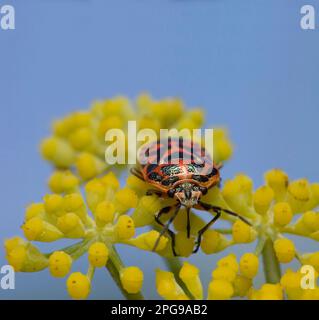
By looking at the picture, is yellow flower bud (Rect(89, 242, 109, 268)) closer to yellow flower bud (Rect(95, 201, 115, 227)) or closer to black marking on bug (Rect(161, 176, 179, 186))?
yellow flower bud (Rect(95, 201, 115, 227))

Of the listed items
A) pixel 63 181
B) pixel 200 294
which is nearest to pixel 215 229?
pixel 200 294

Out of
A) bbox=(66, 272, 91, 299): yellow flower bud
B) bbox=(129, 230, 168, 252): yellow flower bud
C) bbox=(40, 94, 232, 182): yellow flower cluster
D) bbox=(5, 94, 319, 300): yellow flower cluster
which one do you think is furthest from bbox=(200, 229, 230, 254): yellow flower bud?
bbox=(40, 94, 232, 182): yellow flower cluster

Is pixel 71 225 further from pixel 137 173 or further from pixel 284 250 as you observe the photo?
pixel 284 250

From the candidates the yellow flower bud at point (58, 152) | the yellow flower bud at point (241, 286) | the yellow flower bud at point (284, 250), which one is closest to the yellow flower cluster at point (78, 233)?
the yellow flower bud at point (241, 286)

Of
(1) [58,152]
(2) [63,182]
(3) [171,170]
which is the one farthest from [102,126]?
(3) [171,170]

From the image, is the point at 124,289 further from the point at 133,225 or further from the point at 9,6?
the point at 9,6
